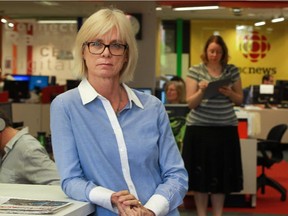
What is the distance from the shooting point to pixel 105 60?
236 centimetres

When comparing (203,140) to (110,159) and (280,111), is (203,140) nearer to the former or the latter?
(110,159)

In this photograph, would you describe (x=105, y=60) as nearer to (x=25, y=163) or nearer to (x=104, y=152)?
(x=104, y=152)

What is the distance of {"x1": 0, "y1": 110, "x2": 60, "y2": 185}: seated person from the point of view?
2.96m

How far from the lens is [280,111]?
13117 millimetres

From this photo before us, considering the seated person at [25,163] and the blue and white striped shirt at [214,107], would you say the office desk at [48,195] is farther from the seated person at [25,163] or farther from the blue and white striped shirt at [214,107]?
the blue and white striped shirt at [214,107]

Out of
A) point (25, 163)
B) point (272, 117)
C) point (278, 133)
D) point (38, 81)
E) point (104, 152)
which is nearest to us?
point (104, 152)

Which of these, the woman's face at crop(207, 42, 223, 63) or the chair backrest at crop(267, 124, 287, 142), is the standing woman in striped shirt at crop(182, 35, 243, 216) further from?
A: the chair backrest at crop(267, 124, 287, 142)

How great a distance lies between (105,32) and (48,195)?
0.64 m

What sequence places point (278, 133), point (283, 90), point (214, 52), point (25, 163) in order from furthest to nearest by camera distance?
1. point (283, 90)
2. point (278, 133)
3. point (214, 52)
4. point (25, 163)

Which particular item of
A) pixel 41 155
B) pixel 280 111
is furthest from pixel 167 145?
pixel 280 111

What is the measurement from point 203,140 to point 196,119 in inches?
8.3

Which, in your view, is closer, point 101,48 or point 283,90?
point 101,48

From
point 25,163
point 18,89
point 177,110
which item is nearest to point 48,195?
point 25,163

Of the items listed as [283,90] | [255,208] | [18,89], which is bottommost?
[255,208]
